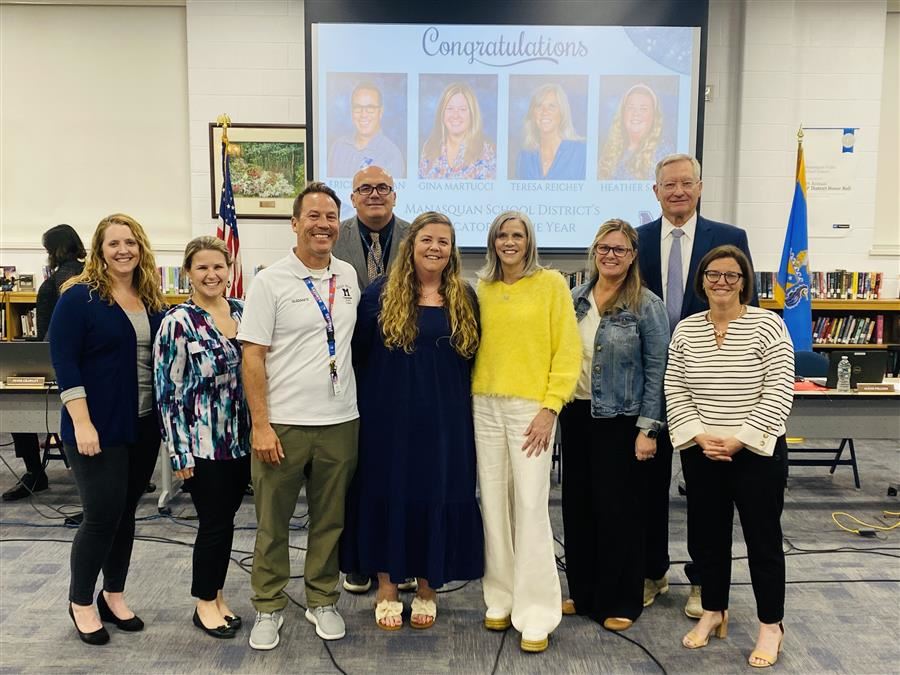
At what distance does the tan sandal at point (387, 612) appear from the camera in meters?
2.64

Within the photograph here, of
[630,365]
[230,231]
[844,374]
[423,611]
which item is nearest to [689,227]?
[630,365]

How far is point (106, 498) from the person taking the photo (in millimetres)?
2398

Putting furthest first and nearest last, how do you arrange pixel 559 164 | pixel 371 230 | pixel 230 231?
pixel 559 164, pixel 230 231, pixel 371 230

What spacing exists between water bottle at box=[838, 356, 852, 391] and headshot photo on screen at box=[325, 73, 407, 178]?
352 centimetres

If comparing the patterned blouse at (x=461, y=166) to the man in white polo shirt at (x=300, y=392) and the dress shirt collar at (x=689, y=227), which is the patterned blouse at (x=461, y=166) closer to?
the dress shirt collar at (x=689, y=227)

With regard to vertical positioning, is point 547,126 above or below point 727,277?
above

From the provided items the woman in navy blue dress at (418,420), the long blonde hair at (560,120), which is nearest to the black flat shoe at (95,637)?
the woman in navy blue dress at (418,420)

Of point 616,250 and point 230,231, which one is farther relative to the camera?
point 230,231

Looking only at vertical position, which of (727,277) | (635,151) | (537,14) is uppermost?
(537,14)

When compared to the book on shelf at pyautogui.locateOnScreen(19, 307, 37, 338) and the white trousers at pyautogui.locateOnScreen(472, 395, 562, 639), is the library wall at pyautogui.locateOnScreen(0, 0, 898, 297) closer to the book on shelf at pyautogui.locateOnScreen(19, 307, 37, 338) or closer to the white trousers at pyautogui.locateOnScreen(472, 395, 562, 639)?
the book on shelf at pyautogui.locateOnScreen(19, 307, 37, 338)

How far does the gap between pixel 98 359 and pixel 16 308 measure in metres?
4.49

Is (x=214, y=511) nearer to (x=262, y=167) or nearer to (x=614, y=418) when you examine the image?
(x=614, y=418)

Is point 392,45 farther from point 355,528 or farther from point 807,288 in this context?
point 355,528

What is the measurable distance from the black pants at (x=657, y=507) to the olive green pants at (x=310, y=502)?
1170mm
